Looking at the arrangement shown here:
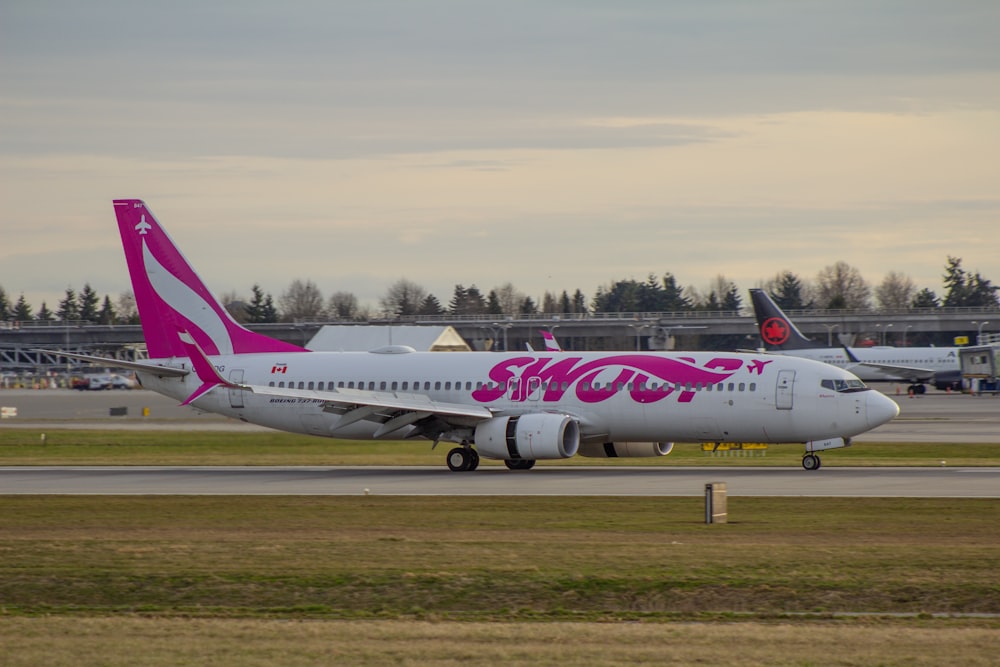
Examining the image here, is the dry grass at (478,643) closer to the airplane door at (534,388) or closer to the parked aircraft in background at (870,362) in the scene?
the airplane door at (534,388)

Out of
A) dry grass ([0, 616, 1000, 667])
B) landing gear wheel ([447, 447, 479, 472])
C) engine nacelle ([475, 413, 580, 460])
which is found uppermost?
engine nacelle ([475, 413, 580, 460])

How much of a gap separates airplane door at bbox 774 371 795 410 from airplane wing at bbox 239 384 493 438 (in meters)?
9.55

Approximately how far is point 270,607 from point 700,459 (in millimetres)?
32614

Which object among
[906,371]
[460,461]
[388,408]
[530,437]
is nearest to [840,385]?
[530,437]

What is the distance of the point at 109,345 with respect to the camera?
618 ft

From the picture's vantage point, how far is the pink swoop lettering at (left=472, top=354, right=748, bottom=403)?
4281 centimetres

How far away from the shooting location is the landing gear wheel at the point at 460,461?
4459 cm

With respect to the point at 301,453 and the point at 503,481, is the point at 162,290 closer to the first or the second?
the point at 301,453

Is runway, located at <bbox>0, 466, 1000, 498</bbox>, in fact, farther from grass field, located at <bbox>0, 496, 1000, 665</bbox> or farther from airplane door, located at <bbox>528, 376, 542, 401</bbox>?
grass field, located at <bbox>0, 496, 1000, 665</bbox>

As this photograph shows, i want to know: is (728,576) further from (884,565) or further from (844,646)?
(844,646)

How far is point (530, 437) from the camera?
140 feet

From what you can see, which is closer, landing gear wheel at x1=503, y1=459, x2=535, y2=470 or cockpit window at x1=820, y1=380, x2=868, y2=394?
cockpit window at x1=820, y1=380, x2=868, y2=394

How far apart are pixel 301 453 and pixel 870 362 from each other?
255 feet

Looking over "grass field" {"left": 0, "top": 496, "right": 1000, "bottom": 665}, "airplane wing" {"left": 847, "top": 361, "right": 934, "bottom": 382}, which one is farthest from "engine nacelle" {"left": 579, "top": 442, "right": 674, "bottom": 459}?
"airplane wing" {"left": 847, "top": 361, "right": 934, "bottom": 382}
